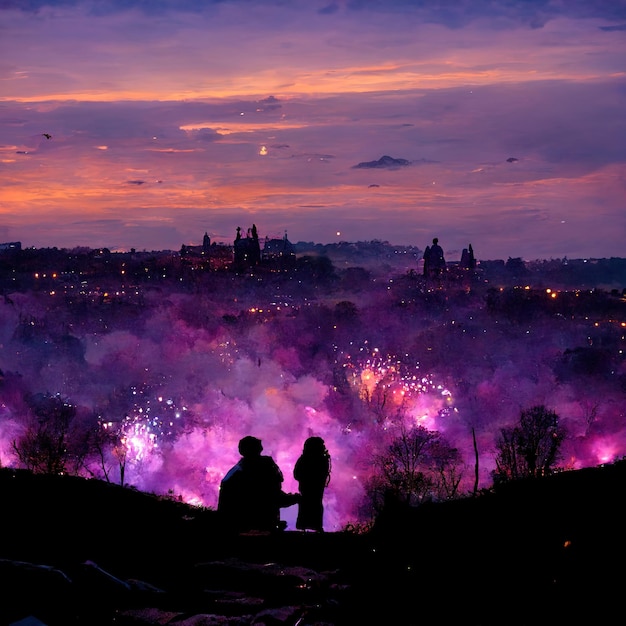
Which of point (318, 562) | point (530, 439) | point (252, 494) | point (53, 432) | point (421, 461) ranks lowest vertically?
→ point (421, 461)

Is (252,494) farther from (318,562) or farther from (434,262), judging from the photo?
(434,262)

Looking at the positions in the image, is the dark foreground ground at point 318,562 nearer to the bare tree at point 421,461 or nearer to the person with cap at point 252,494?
the person with cap at point 252,494

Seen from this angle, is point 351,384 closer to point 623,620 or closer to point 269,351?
point 269,351

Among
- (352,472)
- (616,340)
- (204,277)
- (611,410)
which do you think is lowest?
(352,472)

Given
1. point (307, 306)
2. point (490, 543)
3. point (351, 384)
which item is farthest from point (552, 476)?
point (307, 306)

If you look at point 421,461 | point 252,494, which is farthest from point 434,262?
point 252,494

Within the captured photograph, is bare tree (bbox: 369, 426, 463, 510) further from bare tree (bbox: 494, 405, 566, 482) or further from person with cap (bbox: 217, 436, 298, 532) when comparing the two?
person with cap (bbox: 217, 436, 298, 532)

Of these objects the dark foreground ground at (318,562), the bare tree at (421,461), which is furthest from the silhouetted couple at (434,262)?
the dark foreground ground at (318,562)

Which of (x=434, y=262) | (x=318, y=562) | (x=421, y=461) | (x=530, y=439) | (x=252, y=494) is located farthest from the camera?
(x=434, y=262)
